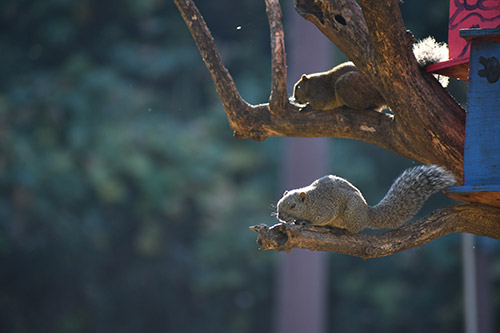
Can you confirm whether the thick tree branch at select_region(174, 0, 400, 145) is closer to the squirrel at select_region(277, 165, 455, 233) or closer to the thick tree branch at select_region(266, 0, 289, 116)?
the thick tree branch at select_region(266, 0, 289, 116)

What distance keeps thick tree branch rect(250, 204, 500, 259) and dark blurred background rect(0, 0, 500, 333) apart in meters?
7.64

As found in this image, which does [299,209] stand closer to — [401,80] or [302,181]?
[401,80]

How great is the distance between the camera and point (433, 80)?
306 centimetres

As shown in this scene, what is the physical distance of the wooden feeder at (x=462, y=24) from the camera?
3014mm

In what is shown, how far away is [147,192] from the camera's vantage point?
11391mm

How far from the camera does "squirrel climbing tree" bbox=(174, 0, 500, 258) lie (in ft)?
9.00

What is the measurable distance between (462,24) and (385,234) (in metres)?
1.14

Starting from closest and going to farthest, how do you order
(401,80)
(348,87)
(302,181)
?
1. (401,80)
2. (348,87)
3. (302,181)

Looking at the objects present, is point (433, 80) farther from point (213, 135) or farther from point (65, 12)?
point (65, 12)

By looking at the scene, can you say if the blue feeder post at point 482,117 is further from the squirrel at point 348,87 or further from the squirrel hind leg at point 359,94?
the squirrel hind leg at point 359,94

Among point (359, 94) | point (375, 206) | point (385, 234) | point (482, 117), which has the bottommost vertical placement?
point (385, 234)

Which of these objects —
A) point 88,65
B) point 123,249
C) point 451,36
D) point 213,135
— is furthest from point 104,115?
point 451,36

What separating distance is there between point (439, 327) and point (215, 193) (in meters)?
4.65

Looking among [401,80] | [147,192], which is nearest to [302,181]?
[147,192]
